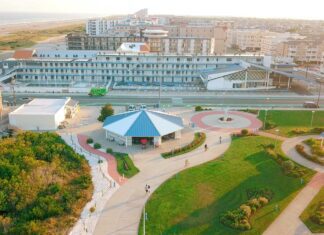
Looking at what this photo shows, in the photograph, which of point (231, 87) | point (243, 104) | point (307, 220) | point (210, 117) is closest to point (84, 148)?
point (210, 117)

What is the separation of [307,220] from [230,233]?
7523mm

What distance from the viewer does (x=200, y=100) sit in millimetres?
74250

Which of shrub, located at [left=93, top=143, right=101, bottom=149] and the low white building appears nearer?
shrub, located at [left=93, top=143, right=101, bottom=149]

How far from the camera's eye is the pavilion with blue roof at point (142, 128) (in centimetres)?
4842

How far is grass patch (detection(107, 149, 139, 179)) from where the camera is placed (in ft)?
131

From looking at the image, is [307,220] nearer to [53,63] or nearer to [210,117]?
[210,117]

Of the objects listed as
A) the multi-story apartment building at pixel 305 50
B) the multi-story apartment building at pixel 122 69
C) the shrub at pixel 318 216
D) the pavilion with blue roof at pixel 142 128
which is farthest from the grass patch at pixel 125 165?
the multi-story apartment building at pixel 305 50

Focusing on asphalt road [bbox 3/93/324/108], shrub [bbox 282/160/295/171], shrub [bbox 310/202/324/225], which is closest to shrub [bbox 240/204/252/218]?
shrub [bbox 310/202/324/225]

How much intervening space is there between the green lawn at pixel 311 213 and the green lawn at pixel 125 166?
1883 cm

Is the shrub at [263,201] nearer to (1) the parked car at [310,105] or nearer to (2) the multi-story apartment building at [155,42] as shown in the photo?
(1) the parked car at [310,105]

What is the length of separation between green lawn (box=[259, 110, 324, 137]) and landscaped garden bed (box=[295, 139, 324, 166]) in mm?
4906

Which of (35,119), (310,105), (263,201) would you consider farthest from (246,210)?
(310,105)

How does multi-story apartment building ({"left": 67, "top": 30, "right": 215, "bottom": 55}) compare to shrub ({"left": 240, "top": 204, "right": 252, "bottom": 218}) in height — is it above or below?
above

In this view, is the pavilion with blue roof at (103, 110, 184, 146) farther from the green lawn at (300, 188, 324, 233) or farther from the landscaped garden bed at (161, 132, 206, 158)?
the green lawn at (300, 188, 324, 233)
